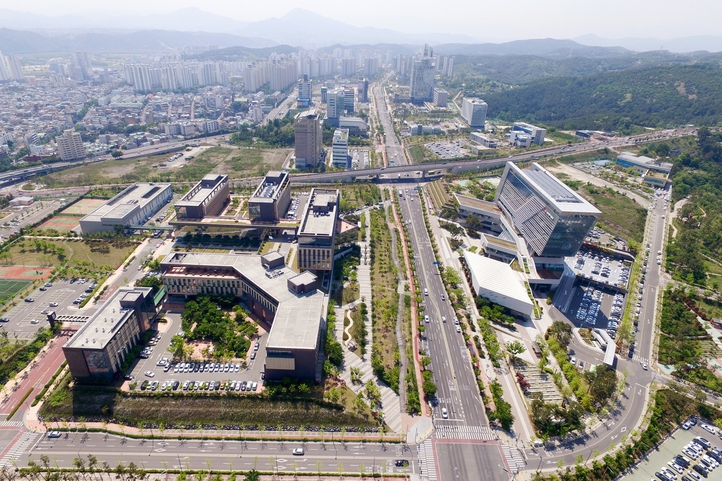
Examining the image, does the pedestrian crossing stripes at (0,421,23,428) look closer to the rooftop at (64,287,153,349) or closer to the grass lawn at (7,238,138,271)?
the rooftop at (64,287,153,349)

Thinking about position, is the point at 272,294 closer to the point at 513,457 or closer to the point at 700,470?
the point at 513,457

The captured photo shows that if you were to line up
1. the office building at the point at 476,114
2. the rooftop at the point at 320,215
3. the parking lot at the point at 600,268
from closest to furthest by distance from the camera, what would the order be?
the rooftop at the point at 320,215, the parking lot at the point at 600,268, the office building at the point at 476,114

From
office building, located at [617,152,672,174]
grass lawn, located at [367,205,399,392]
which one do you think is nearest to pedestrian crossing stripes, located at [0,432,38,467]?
grass lawn, located at [367,205,399,392]

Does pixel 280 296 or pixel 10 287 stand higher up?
pixel 280 296

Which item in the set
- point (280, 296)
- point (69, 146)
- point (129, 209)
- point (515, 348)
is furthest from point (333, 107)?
point (515, 348)

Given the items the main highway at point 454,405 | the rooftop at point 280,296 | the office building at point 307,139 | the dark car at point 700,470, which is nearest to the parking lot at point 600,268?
the main highway at point 454,405

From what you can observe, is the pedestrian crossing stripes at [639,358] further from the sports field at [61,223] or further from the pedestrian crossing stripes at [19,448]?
the sports field at [61,223]

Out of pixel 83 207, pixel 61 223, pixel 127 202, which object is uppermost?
pixel 127 202
